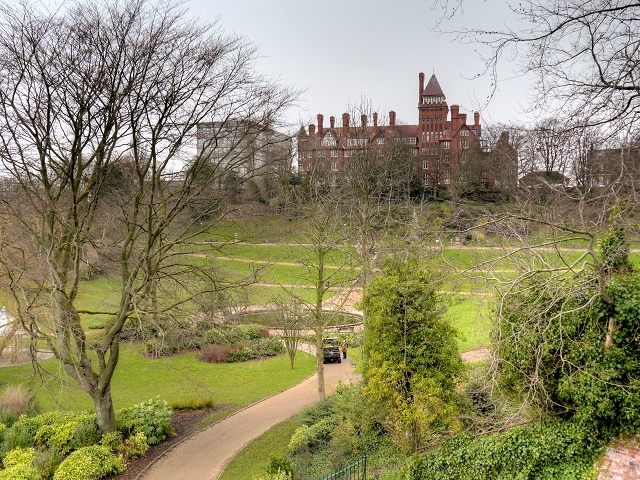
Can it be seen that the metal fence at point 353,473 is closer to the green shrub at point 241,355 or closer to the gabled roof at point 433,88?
the green shrub at point 241,355

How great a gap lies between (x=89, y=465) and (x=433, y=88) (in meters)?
53.5

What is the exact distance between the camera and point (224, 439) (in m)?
12.8

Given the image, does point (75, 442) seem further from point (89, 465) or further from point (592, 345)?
point (592, 345)

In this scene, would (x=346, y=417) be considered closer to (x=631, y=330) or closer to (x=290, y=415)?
(x=290, y=415)

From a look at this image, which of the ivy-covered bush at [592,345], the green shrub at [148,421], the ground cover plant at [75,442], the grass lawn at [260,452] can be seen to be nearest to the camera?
the ivy-covered bush at [592,345]

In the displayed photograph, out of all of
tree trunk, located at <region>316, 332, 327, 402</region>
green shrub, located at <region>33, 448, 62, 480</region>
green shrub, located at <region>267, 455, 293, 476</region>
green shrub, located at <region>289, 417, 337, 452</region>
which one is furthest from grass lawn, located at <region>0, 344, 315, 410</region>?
green shrub, located at <region>267, 455, 293, 476</region>

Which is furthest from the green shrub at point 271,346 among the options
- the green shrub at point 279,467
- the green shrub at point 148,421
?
the green shrub at point 279,467

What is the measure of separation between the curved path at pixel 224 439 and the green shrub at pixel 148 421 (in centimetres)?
75

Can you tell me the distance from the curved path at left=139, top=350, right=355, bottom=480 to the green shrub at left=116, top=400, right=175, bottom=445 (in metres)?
0.75

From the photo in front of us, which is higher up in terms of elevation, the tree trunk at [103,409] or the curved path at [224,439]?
the tree trunk at [103,409]

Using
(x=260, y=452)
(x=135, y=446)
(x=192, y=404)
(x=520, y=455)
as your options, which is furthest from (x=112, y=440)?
(x=520, y=455)

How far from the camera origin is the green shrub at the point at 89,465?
32.6ft

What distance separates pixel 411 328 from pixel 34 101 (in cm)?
1006

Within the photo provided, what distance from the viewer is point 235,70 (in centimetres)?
1152
